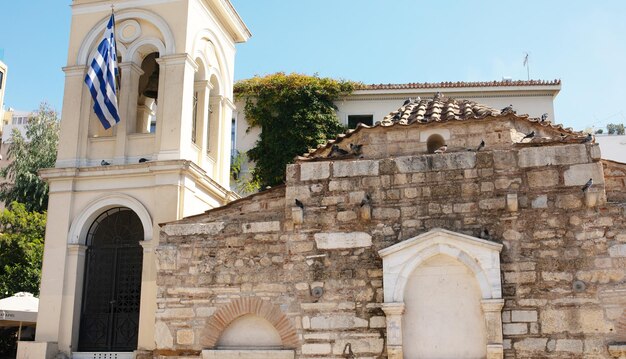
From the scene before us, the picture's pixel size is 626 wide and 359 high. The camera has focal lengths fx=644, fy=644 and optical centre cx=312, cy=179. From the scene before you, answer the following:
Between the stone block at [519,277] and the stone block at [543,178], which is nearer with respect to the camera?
the stone block at [519,277]

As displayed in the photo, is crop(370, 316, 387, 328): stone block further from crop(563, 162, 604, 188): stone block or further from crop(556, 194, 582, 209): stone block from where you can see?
crop(563, 162, 604, 188): stone block

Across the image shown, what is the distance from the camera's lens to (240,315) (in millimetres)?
8789

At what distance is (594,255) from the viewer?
7871mm

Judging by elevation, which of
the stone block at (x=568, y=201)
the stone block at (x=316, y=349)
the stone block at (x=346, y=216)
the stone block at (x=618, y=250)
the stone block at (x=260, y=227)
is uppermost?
the stone block at (x=568, y=201)

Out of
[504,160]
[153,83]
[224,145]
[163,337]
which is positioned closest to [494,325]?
[504,160]

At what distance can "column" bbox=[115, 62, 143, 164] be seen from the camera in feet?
41.1

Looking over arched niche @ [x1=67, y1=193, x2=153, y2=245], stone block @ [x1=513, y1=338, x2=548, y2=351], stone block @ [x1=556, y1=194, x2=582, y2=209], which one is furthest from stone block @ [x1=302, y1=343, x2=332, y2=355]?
arched niche @ [x1=67, y1=193, x2=153, y2=245]

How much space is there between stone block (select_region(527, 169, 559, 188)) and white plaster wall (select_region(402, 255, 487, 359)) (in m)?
1.41

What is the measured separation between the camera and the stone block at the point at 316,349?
27.4 feet

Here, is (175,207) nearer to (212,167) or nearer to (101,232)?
(101,232)

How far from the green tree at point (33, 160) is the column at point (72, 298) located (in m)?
14.4

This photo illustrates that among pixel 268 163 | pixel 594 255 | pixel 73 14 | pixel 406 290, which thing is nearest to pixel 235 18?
pixel 73 14

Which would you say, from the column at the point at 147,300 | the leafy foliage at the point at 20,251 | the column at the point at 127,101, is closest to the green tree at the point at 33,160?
the leafy foliage at the point at 20,251

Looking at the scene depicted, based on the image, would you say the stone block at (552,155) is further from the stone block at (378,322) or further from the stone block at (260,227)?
the stone block at (260,227)
